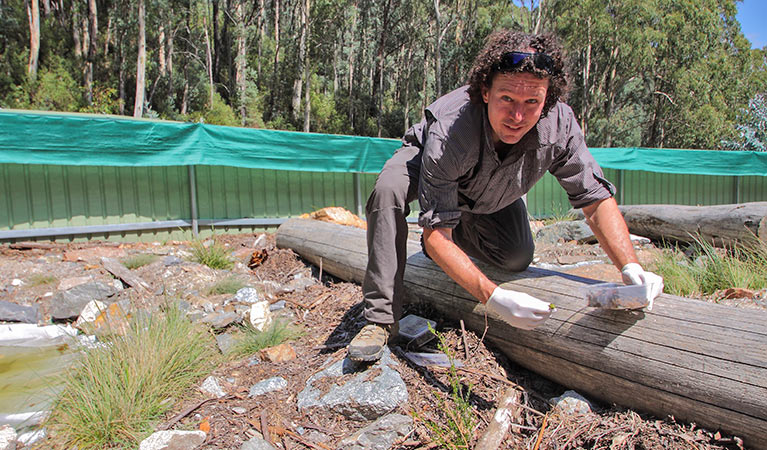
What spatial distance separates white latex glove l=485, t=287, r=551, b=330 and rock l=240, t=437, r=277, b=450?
104 cm

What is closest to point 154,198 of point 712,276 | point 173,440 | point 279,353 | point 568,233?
point 279,353

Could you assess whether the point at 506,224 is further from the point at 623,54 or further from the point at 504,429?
the point at 623,54

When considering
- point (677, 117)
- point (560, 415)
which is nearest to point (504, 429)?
point (560, 415)

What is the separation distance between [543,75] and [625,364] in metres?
1.12

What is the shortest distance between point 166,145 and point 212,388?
4.32 m

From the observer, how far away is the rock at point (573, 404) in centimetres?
181

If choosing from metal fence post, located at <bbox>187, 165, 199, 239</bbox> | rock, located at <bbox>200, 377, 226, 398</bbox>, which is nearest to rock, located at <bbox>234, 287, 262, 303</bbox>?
rock, located at <bbox>200, 377, 226, 398</bbox>

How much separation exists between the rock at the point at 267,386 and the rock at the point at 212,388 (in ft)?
0.45

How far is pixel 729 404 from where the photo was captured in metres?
1.48

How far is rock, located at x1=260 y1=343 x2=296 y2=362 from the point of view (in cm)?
252

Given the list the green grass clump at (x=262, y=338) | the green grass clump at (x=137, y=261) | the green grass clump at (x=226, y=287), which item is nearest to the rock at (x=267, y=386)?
the green grass clump at (x=262, y=338)

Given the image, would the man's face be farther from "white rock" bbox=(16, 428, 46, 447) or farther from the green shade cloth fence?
the green shade cloth fence

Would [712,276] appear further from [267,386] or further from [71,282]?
[71,282]

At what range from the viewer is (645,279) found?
180 cm
